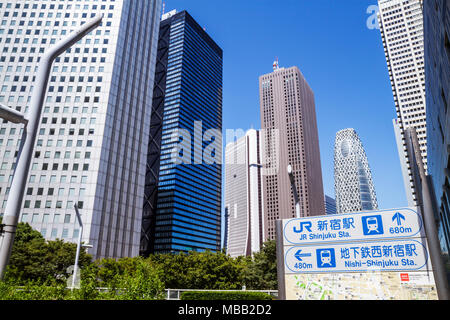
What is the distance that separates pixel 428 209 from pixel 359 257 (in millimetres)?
4673

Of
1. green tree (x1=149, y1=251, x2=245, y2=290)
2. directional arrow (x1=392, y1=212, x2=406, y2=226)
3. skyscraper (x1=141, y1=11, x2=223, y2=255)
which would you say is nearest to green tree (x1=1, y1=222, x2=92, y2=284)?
green tree (x1=149, y1=251, x2=245, y2=290)

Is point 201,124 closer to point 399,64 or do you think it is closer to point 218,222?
point 218,222

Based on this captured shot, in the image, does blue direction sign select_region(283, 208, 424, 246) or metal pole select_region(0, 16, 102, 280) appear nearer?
metal pole select_region(0, 16, 102, 280)

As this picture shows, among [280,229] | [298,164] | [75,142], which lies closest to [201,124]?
[298,164]

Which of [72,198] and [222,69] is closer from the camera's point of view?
[72,198]

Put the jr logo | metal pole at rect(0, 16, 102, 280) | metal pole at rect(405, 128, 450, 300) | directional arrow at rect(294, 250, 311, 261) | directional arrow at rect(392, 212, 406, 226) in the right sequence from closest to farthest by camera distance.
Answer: metal pole at rect(0, 16, 102, 280) → metal pole at rect(405, 128, 450, 300) → directional arrow at rect(392, 212, 406, 226) → directional arrow at rect(294, 250, 311, 261) → the jr logo

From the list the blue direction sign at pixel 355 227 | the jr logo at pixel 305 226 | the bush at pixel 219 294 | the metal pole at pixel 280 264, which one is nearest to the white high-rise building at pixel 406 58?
the bush at pixel 219 294

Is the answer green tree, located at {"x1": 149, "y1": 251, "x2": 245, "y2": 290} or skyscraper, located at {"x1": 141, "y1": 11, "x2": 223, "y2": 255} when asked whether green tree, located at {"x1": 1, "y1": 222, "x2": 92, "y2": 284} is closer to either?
green tree, located at {"x1": 149, "y1": 251, "x2": 245, "y2": 290}

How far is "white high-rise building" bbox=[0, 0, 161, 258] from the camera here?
6166 centimetres

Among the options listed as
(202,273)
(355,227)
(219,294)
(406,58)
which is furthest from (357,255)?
(406,58)

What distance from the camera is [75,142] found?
216 ft

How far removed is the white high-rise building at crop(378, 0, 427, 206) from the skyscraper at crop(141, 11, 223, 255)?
3729 inches

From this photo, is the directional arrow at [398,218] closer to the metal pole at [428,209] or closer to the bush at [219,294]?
the metal pole at [428,209]

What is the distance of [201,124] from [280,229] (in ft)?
484
